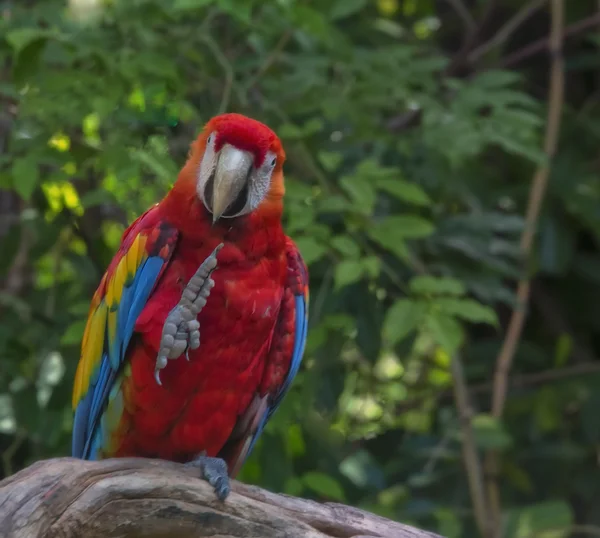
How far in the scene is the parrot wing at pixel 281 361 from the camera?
4.73 ft

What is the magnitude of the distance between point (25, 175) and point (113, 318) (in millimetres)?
274

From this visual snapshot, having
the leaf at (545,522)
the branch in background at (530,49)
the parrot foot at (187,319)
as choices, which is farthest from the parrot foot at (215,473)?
the branch in background at (530,49)

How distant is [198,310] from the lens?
49.2 inches

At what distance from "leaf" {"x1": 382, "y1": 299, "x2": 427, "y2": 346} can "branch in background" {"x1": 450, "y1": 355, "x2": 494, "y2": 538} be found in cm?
31

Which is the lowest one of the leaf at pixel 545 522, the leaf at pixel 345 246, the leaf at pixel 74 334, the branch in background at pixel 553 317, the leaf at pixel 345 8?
the leaf at pixel 545 522

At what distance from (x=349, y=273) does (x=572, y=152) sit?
3.32ft

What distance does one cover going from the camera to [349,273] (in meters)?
1.52

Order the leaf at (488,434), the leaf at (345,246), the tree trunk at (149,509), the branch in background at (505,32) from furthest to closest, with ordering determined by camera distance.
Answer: the branch in background at (505,32)
the leaf at (488,434)
the leaf at (345,246)
the tree trunk at (149,509)

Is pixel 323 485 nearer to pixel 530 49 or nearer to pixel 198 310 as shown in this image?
pixel 198 310

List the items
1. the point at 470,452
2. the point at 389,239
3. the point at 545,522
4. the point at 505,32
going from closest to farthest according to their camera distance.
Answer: the point at 389,239 → the point at 545,522 → the point at 470,452 → the point at 505,32

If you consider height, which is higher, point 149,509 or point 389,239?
point 389,239

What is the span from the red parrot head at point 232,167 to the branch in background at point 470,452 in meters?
0.74

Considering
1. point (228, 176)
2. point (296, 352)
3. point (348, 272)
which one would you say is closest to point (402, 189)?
point (348, 272)

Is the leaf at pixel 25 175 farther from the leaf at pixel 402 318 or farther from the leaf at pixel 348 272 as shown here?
the leaf at pixel 402 318
